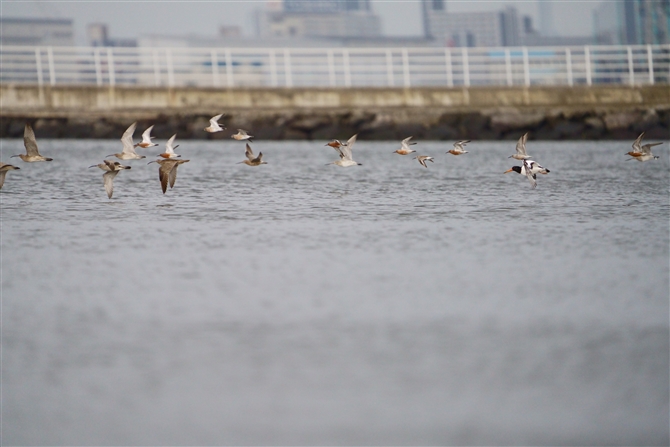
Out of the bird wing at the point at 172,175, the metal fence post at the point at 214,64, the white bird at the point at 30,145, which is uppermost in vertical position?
the metal fence post at the point at 214,64

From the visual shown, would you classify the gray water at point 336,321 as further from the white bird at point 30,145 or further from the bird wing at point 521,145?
the bird wing at point 521,145

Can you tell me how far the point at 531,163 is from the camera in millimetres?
16875

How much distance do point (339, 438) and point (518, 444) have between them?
1.01m

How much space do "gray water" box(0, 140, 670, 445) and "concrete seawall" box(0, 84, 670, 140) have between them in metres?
14.7

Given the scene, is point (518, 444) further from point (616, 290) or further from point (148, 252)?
point (148, 252)

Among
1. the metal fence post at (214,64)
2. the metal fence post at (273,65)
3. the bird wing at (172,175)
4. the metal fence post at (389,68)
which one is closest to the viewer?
the bird wing at (172,175)

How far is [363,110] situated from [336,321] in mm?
23412

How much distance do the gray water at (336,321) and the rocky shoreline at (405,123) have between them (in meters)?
14.9

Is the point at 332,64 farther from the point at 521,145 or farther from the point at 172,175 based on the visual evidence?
the point at 172,175

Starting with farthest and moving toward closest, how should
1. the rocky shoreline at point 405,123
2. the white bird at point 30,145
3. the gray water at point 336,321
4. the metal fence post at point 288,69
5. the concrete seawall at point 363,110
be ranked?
the metal fence post at point 288,69 < the rocky shoreline at point 405,123 < the concrete seawall at point 363,110 < the white bird at point 30,145 < the gray water at point 336,321

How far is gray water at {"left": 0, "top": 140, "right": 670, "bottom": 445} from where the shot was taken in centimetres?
682

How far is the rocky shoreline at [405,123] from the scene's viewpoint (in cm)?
3148

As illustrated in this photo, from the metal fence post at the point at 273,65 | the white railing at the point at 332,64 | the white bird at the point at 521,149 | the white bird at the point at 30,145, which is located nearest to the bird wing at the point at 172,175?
the white bird at the point at 30,145

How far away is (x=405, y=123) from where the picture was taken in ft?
105
